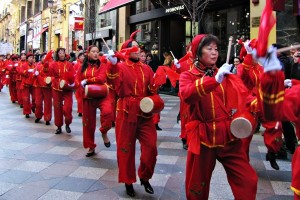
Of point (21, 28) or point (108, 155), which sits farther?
point (21, 28)

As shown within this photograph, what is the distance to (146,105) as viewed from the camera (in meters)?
4.32

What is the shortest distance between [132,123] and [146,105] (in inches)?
12.2

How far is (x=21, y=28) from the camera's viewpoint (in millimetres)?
46312

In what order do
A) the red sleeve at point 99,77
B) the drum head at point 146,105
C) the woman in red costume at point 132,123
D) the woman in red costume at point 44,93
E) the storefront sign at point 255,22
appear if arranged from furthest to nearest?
the storefront sign at point 255,22, the woman in red costume at point 44,93, the red sleeve at point 99,77, the woman in red costume at point 132,123, the drum head at point 146,105

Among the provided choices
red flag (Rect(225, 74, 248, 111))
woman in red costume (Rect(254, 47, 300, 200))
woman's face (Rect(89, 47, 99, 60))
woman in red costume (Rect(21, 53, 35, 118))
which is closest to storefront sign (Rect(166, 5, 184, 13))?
woman in red costume (Rect(21, 53, 35, 118))

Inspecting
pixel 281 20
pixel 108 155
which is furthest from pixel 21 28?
pixel 108 155

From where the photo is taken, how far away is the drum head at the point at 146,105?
4.30 metres

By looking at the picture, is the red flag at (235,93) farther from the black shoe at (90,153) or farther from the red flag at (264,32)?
the black shoe at (90,153)

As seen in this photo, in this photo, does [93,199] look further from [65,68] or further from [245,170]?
[65,68]

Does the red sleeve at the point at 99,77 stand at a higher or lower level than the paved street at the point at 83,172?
higher

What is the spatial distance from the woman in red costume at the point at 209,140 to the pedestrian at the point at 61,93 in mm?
5410

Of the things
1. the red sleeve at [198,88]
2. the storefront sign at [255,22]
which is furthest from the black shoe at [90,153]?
the storefront sign at [255,22]

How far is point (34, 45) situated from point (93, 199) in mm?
37233

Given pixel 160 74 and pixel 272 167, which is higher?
pixel 160 74
